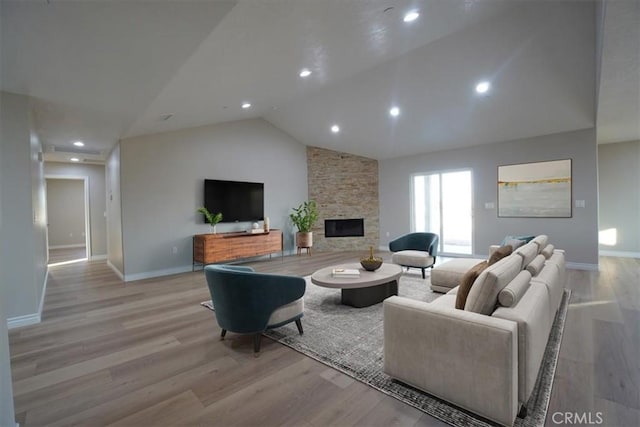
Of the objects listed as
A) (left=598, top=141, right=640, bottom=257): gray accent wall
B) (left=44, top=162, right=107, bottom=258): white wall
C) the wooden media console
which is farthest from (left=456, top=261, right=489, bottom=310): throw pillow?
(left=44, top=162, right=107, bottom=258): white wall

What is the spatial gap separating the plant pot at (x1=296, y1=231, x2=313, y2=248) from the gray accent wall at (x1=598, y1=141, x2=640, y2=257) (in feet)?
21.9

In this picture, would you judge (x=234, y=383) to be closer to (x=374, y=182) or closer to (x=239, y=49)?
(x=239, y=49)

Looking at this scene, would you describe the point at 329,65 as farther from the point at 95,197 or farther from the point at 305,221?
the point at 95,197

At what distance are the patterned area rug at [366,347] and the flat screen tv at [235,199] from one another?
3.24 metres

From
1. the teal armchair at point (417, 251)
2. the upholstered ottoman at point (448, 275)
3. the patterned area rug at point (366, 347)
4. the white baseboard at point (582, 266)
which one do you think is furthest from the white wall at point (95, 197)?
the white baseboard at point (582, 266)

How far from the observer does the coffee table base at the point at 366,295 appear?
3.58 meters

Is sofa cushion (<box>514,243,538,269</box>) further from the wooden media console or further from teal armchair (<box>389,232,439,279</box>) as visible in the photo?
the wooden media console

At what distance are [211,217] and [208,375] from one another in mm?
4349

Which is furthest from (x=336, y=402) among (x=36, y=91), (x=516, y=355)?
(x=36, y=91)

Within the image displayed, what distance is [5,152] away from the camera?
3.24 metres

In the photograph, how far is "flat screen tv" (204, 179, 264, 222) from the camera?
6273 millimetres

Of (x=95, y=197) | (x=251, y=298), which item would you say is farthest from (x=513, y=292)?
(x=95, y=197)

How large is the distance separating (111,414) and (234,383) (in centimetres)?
73

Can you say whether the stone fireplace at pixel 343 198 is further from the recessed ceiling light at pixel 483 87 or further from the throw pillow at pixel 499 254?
the throw pillow at pixel 499 254
